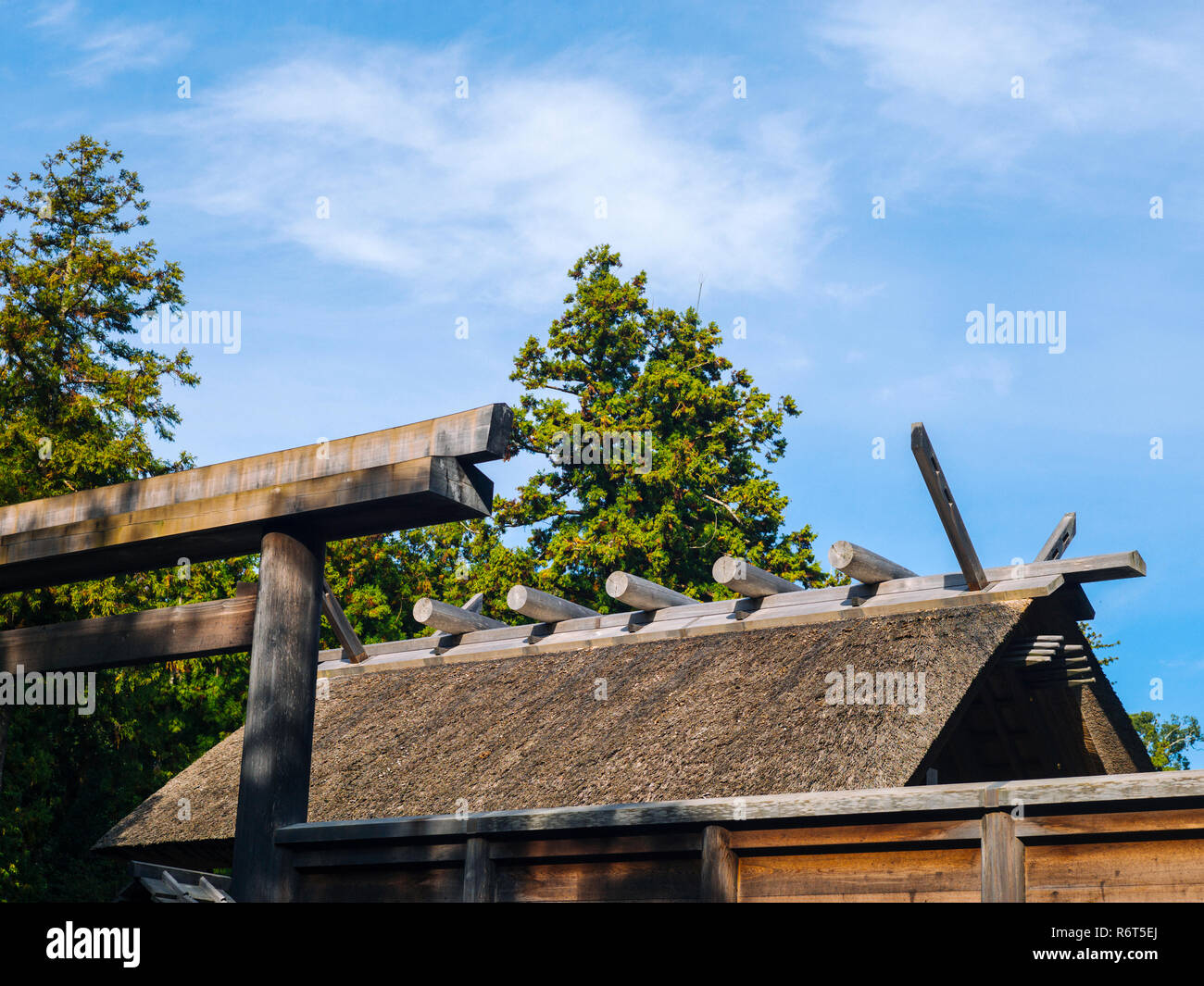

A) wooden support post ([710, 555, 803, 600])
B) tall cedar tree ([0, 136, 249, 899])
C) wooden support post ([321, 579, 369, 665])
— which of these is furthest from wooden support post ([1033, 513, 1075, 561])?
tall cedar tree ([0, 136, 249, 899])

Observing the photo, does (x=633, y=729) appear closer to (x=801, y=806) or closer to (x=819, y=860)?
(x=819, y=860)

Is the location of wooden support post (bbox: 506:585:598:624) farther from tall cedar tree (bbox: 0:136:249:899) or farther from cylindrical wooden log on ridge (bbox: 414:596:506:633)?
tall cedar tree (bbox: 0:136:249:899)

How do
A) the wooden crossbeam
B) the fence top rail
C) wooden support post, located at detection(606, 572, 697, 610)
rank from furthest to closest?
wooden support post, located at detection(606, 572, 697, 610) → the wooden crossbeam → the fence top rail

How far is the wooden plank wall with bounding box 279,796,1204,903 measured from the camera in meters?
3.54

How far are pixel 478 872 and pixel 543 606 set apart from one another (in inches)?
260

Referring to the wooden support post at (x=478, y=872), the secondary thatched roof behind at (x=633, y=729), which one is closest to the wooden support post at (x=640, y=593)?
the secondary thatched roof behind at (x=633, y=729)

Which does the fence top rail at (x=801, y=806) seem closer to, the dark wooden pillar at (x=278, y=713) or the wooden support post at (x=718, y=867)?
the wooden support post at (x=718, y=867)

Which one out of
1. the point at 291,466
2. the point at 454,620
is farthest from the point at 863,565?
the point at 291,466

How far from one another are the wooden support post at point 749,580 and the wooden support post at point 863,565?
0.67 m

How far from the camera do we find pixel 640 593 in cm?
1041

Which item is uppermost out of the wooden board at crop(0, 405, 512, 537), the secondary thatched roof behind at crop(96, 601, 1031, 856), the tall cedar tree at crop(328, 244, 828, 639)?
the tall cedar tree at crop(328, 244, 828, 639)
